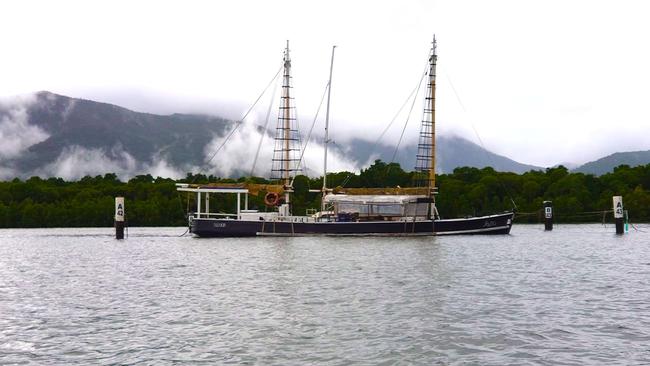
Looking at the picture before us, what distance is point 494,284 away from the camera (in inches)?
1527

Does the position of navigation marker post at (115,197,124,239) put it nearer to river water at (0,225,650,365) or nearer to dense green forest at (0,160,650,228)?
river water at (0,225,650,365)

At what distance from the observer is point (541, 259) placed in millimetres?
56750

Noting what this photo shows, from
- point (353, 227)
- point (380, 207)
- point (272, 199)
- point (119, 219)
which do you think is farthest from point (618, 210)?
point (119, 219)

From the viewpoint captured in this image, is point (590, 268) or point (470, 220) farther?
point (470, 220)

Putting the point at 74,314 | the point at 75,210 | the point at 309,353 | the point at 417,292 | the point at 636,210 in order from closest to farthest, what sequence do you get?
the point at 309,353, the point at 74,314, the point at 417,292, the point at 636,210, the point at 75,210

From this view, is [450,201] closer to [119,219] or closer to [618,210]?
[618,210]

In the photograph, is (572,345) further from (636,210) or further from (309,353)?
(636,210)

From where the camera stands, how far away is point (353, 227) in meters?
94.8

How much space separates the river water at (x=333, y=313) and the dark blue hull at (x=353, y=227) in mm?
39818

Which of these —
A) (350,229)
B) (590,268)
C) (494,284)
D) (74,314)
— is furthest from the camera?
(350,229)

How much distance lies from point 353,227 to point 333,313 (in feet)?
215

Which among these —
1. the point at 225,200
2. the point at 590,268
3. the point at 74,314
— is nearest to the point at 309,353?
the point at 74,314

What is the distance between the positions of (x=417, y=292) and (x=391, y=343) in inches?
492

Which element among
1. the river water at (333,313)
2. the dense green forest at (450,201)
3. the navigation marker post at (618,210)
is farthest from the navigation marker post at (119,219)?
the navigation marker post at (618,210)
